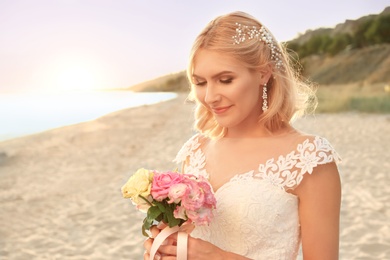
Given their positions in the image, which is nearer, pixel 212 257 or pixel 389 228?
pixel 212 257

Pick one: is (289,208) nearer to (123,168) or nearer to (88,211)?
(88,211)

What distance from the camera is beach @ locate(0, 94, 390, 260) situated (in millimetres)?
6641

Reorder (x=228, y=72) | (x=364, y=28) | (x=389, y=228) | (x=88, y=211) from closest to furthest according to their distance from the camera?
(x=228, y=72), (x=389, y=228), (x=88, y=211), (x=364, y=28)

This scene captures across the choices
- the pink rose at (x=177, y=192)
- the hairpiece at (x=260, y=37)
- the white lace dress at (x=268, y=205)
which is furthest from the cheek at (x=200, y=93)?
the pink rose at (x=177, y=192)

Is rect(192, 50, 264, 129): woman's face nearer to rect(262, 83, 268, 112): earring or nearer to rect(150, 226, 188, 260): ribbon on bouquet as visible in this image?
rect(262, 83, 268, 112): earring

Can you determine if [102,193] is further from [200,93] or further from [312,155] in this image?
[312,155]

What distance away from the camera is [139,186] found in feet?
6.45

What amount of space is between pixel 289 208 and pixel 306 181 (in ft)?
0.42

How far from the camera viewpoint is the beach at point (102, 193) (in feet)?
21.8

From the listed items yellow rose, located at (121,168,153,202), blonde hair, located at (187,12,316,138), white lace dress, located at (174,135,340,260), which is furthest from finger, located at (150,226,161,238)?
blonde hair, located at (187,12,316,138)

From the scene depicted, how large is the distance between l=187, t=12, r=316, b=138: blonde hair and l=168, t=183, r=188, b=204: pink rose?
54cm

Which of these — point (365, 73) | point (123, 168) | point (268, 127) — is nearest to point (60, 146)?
point (123, 168)

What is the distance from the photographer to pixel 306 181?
2.15 meters

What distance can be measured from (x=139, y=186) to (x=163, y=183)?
0.08 meters
